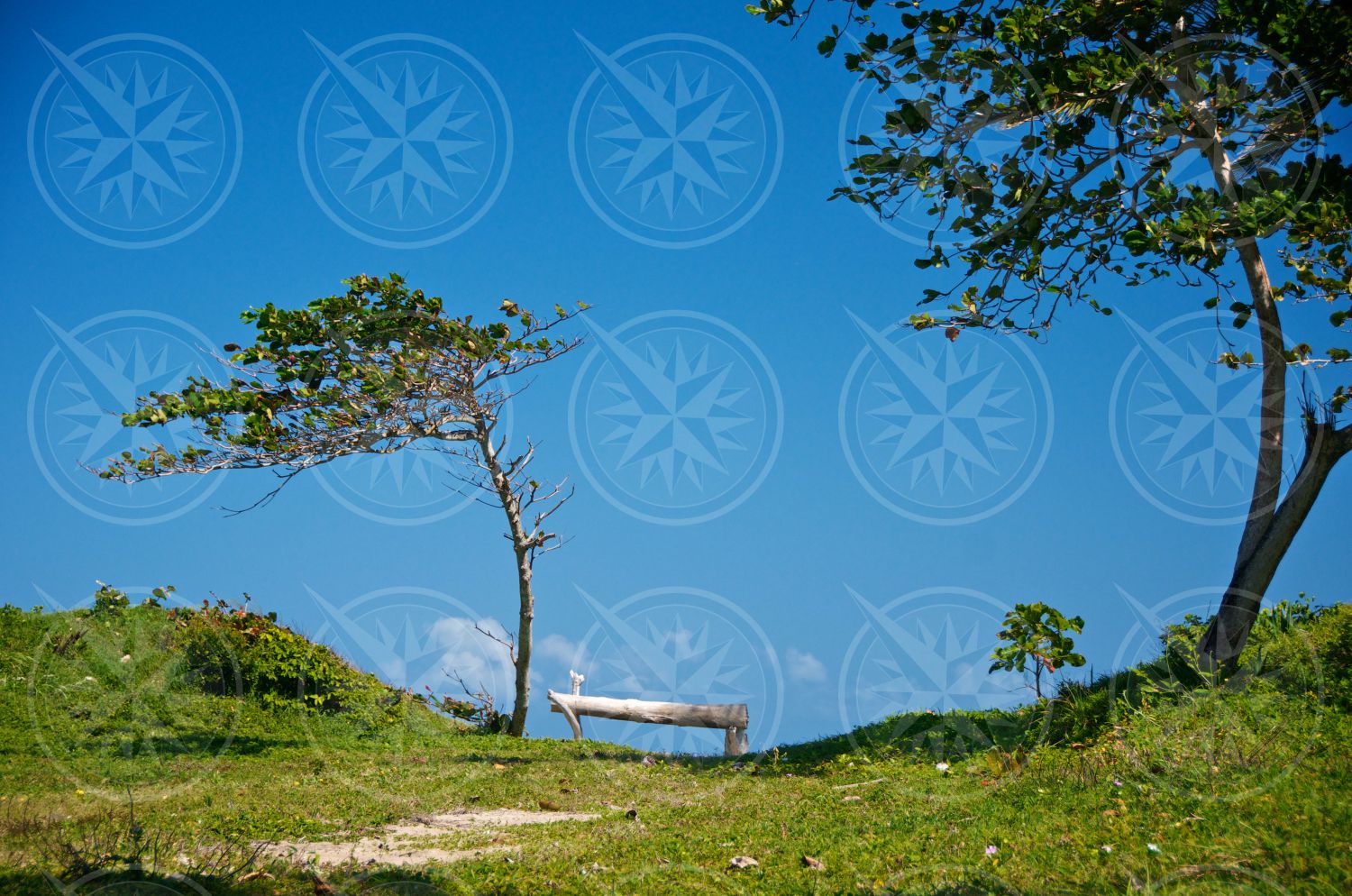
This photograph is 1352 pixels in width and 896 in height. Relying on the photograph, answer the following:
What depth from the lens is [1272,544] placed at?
1028 cm

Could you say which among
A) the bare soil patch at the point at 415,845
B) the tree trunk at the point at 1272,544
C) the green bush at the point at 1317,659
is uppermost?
the tree trunk at the point at 1272,544

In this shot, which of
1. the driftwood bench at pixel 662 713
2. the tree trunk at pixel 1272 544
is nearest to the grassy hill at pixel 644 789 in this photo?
the tree trunk at pixel 1272 544

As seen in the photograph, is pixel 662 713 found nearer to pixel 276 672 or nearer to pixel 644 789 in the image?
pixel 644 789

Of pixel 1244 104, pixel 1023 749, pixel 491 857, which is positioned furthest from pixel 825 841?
pixel 1244 104

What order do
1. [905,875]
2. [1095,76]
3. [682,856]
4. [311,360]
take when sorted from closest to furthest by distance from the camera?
[905,875] < [682,856] < [1095,76] < [311,360]

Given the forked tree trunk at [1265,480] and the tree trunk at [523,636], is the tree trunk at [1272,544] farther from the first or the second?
the tree trunk at [523,636]

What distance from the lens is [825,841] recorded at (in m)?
6.98

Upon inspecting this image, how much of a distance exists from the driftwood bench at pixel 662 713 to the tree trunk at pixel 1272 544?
7835 mm

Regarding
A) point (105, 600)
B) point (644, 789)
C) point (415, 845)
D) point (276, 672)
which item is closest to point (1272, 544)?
point (644, 789)

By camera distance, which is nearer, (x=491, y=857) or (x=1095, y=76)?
(x=491, y=857)

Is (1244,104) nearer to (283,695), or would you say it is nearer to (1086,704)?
(1086,704)

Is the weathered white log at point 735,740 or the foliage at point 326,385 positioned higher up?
the foliage at point 326,385

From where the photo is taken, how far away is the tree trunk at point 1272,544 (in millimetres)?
10219

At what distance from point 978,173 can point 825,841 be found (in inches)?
248
